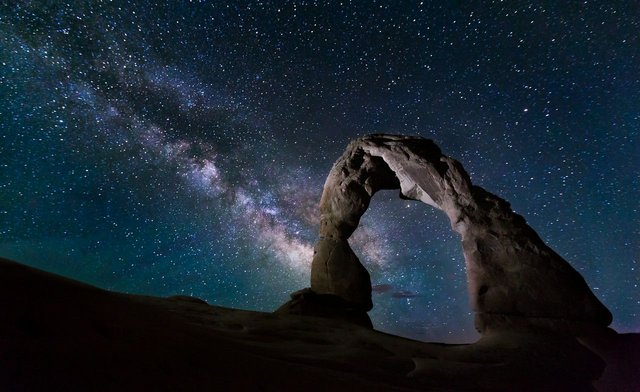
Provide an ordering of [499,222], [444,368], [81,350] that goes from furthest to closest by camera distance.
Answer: [499,222], [444,368], [81,350]

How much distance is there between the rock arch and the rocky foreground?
53 cm

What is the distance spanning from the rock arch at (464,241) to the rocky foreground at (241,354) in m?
0.53

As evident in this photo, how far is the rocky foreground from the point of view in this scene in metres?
1.60

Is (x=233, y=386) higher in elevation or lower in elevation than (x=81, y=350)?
lower

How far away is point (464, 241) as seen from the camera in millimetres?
7266

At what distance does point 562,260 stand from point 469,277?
5.68 ft

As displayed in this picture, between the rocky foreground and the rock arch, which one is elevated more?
the rock arch

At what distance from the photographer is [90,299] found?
2396 millimetres

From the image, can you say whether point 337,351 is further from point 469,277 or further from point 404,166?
point 404,166

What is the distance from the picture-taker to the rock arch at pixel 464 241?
19.1 feet

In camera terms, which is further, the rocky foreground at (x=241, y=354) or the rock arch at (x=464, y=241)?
the rock arch at (x=464, y=241)

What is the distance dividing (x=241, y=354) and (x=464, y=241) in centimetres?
598

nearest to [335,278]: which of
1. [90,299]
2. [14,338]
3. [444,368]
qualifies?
[444,368]

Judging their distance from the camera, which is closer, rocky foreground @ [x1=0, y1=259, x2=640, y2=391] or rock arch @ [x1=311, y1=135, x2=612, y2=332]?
rocky foreground @ [x1=0, y1=259, x2=640, y2=391]
